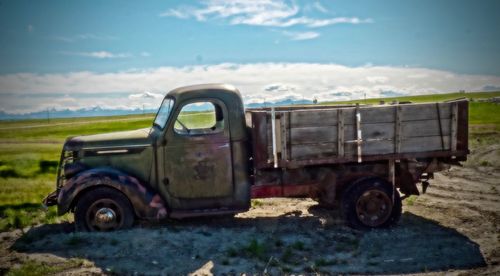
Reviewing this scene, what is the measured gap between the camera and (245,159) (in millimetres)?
6453

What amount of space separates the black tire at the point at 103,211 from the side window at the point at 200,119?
1.48 m

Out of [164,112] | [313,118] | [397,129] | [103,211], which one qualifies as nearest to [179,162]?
[164,112]

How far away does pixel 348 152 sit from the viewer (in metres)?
6.21

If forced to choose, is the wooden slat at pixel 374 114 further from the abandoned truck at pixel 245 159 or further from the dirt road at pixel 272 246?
the dirt road at pixel 272 246

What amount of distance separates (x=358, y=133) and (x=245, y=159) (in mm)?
1904

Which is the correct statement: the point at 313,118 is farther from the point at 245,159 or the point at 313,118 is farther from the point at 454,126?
Answer: the point at 454,126

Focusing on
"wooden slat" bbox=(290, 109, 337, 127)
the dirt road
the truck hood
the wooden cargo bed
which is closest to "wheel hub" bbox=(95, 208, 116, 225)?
the dirt road

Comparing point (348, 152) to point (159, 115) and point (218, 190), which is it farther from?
point (159, 115)

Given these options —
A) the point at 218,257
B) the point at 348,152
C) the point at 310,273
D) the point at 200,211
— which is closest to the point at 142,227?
the point at 200,211

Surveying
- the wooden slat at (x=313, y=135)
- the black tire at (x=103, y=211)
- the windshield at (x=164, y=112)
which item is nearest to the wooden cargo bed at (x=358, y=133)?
the wooden slat at (x=313, y=135)

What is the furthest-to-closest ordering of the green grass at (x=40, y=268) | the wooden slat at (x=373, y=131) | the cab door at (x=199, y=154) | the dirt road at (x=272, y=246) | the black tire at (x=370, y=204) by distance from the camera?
the black tire at (x=370, y=204) < the cab door at (x=199, y=154) < the wooden slat at (x=373, y=131) < the dirt road at (x=272, y=246) < the green grass at (x=40, y=268)

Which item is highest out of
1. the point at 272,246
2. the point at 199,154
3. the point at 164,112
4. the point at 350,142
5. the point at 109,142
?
the point at 164,112

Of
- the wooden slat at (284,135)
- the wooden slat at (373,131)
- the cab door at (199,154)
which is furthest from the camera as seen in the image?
the cab door at (199,154)

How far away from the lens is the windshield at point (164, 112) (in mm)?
6438
